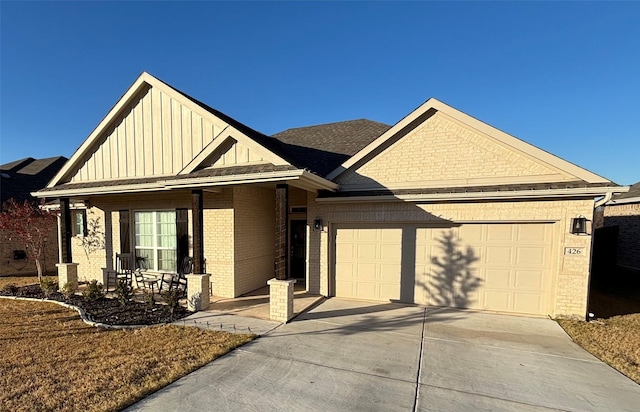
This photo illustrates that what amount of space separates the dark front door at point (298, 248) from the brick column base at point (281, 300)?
4.08 meters

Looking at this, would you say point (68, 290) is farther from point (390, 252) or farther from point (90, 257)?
point (390, 252)

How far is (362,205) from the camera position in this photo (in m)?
8.41

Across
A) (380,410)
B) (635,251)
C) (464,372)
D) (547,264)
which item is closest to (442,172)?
(547,264)

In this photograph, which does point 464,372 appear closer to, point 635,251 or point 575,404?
point 575,404

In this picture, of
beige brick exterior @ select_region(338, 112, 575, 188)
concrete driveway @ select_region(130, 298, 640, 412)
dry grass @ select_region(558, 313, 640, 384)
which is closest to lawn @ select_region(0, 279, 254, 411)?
concrete driveway @ select_region(130, 298, 640, 412)

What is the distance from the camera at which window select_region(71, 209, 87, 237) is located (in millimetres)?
11375

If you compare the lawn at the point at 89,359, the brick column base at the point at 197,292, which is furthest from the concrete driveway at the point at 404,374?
the brick column base at the point at 197,292

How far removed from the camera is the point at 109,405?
350 cm

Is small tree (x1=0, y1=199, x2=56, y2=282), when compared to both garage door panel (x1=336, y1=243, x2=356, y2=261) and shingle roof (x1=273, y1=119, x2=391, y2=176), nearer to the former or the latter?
shingle roof (x1=273, y1=119, x2=391, y2=176)

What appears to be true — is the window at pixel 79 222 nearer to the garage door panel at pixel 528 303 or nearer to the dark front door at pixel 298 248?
the dark front door at pixel 298 248

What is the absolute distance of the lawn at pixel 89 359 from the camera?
370 cm

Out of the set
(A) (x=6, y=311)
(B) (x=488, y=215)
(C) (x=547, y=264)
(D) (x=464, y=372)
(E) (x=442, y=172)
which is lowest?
(A) (x=6, y=311)

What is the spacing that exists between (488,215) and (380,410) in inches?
227

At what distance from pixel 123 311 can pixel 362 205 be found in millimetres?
6931
